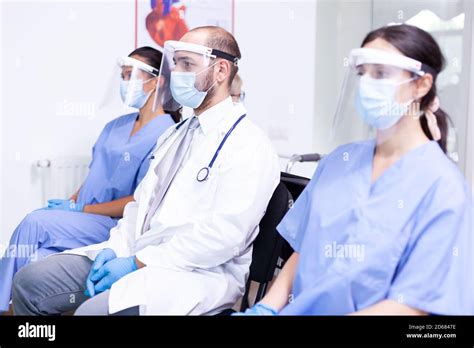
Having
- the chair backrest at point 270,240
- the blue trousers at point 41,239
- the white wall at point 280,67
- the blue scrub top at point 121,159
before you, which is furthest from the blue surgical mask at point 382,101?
the white wall at point 280,67

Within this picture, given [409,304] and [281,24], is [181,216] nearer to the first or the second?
[409,304]

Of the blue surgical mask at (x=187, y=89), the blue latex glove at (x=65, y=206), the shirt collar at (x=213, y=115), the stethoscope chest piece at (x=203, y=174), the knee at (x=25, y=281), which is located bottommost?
the knee at (x=25, y=281)

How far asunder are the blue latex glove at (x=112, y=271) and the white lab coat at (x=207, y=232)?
0.03 metres

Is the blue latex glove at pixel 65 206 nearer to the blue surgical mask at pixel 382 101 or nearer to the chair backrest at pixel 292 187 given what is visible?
the chair backrest at pixel 292 187

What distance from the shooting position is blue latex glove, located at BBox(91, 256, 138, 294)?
147cm

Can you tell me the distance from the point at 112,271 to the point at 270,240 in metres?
0.40

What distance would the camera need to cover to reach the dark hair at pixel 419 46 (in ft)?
4.00

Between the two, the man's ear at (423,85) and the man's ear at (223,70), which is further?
the man's ear at (223,70)

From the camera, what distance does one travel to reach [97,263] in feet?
5.05

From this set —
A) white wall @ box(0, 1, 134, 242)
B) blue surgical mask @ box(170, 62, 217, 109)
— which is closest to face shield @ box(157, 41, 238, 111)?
blue surgical mask @ box(170, 62, 217, 109)

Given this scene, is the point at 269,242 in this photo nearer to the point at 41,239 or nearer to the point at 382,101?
the point at 382,101

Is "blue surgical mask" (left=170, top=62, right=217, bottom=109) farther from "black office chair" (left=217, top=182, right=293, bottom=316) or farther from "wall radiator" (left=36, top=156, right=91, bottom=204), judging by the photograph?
"wall radiator" (left=36, top=156, right=91, bottom=204)

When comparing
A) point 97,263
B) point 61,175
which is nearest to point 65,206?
point 61,175

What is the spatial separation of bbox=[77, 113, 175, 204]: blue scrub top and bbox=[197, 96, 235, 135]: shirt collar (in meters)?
0.40
